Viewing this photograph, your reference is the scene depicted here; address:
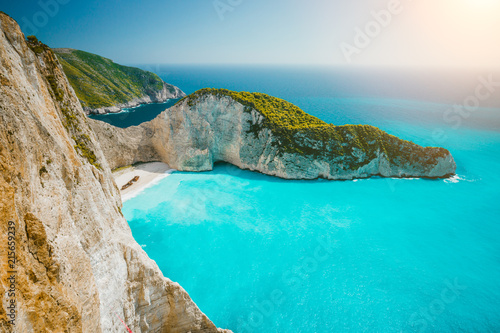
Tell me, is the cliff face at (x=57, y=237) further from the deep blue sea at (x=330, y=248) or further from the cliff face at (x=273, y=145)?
the cliff face at (x=273, y=145)

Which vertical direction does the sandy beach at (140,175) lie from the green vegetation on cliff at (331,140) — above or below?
below

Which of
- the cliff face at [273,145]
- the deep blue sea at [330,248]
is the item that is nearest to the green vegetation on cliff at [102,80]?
the cliff face at [273,145]

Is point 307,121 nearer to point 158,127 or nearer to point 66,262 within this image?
point 158,127

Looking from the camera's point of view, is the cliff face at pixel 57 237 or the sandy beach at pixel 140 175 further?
the sandy beach at pixel 140 175

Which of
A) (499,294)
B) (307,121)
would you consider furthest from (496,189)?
(307,121)

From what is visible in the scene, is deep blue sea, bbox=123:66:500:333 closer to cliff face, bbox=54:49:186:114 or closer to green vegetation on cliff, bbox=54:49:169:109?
cliff face, bbox=54:49:186:114

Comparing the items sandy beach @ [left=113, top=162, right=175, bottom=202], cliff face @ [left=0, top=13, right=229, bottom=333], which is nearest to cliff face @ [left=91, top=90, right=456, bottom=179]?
sandy beach @ [left=113, top=162, right=175, bottom=202]
